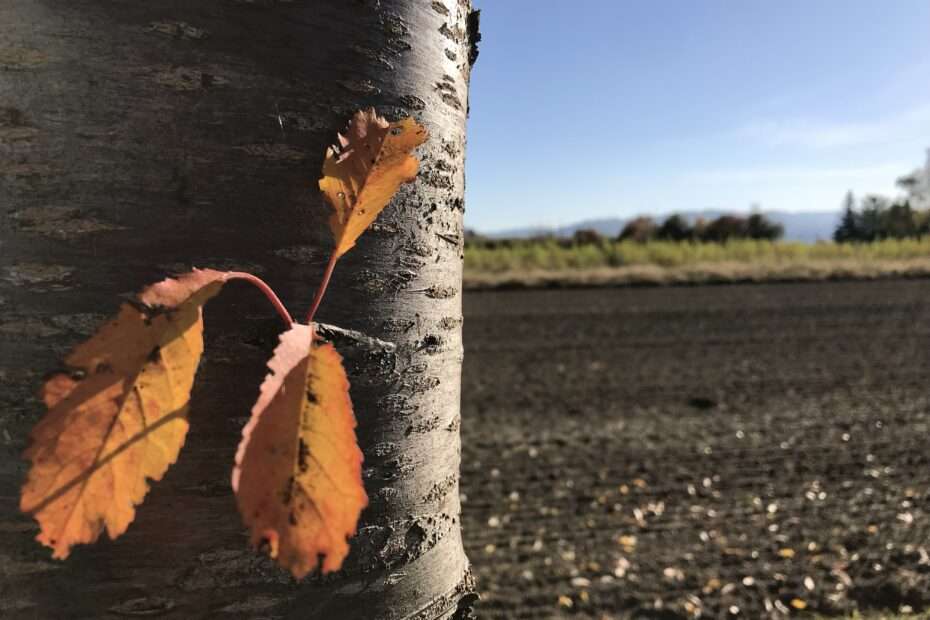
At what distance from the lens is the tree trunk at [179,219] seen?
54 cm

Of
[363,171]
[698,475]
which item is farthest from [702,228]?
[363,171]

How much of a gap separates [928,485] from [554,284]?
48.4ft

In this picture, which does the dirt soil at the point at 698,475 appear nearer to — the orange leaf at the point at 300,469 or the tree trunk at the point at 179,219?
the tree trunk at the point at 179,219

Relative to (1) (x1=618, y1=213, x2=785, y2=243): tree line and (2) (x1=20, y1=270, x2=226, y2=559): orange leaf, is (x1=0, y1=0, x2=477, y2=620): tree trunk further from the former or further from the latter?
(1) (x1=618, y1=213, x2=785, y2=243): tree line

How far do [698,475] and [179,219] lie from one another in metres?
5.81

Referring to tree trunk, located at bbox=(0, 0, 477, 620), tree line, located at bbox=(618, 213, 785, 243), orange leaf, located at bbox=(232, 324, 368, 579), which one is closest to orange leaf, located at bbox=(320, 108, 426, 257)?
tree trunk, located at bbox=(0, 0, 477, 620)

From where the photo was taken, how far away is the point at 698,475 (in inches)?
226

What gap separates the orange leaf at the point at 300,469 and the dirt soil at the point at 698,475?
390 centimetres

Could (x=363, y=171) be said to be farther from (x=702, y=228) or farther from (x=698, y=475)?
(x=702, y=228)

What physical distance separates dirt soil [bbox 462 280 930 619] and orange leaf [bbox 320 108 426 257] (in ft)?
12.6

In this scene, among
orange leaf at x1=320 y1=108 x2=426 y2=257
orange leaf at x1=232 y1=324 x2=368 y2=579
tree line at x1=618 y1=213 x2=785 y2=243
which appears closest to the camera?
orange leaf at x1=232 y1=324 x2=368 y2=579

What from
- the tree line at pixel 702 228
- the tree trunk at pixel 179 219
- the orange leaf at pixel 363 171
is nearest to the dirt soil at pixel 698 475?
the tree trunk at pixel 179 219

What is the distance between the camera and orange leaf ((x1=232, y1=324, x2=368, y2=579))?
1.26 ft

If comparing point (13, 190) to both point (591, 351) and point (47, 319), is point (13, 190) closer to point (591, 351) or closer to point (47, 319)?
point (47, 319)
